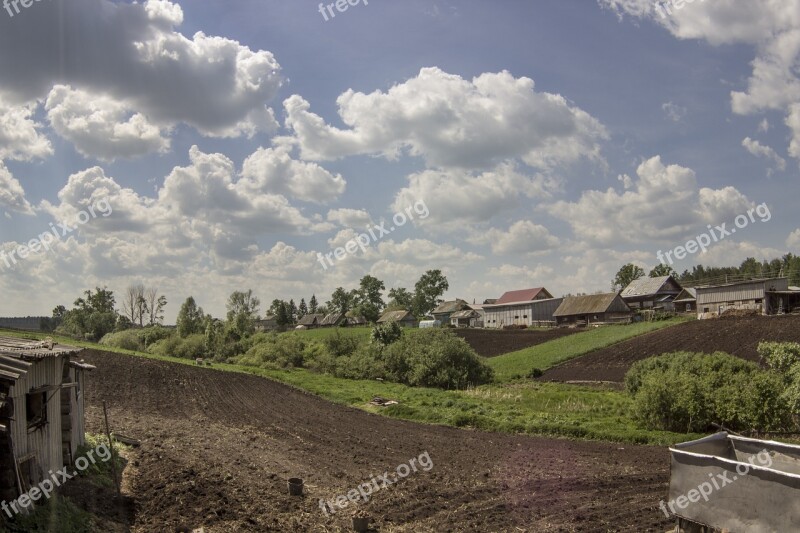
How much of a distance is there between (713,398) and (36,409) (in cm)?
2301

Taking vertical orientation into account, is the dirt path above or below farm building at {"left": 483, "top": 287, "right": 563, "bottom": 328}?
below

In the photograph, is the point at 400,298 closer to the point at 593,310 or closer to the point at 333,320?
the point at 333,320

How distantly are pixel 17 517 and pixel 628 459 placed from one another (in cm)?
1601

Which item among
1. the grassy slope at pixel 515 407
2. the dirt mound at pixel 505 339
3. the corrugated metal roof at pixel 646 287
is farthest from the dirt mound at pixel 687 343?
the corrugated metal roof at pixel 646 287

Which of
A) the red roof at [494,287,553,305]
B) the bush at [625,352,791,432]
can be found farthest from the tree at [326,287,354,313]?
the bush at [625,352,791,432]

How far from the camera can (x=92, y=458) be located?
15.2 metres

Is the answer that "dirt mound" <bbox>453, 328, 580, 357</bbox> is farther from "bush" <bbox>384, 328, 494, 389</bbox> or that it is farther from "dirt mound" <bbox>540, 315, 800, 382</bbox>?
"bush" <bbox>384, 328, 494, 389</bbox>

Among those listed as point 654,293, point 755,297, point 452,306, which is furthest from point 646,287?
point 452,306

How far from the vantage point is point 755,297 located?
57.3 metres

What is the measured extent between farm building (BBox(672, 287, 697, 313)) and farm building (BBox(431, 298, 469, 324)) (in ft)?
160

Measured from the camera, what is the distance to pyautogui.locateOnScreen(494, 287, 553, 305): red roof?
96.8 metres

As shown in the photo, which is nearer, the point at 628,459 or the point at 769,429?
the point at 628,459

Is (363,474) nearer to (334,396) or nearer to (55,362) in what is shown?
(55,362)

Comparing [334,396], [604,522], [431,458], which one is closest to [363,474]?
[431,458]
